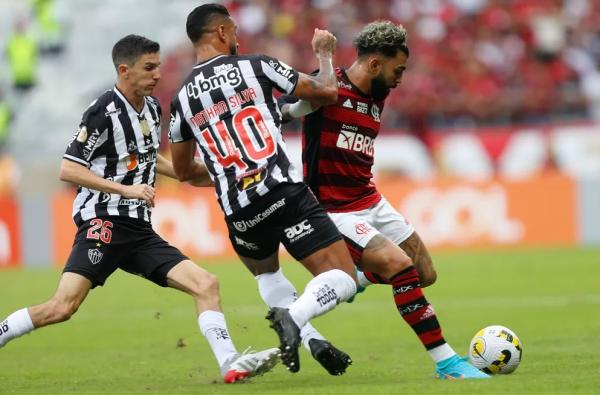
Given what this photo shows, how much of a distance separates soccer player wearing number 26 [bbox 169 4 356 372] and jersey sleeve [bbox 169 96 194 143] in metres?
0.02

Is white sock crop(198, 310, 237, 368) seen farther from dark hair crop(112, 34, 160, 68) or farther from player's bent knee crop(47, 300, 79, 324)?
dark hair crop(112, 34, 160, 68)

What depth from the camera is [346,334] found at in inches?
471

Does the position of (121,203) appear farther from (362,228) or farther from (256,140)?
(362,228)

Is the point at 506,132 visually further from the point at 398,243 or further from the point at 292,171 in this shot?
the point at 292,171

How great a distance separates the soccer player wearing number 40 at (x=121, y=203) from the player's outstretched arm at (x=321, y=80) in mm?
1141

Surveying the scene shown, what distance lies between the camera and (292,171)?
779 centimetres

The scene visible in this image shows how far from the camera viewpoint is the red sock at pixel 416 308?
801 cm

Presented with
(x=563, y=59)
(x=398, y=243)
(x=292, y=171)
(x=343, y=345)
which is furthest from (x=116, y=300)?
(x=563, y=59)

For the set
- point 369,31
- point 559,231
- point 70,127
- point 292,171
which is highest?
point 70,127

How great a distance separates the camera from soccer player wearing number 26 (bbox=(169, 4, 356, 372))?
770 cm

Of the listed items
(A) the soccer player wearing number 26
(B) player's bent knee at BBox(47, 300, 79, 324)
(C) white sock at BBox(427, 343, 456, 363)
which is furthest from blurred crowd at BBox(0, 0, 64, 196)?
(C) white sock at BBox(427, 343, 456, 363)

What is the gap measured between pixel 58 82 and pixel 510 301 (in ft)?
56.4

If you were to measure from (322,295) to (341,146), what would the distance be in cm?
158

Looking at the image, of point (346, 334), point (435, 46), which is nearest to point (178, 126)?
point (346, 334)
